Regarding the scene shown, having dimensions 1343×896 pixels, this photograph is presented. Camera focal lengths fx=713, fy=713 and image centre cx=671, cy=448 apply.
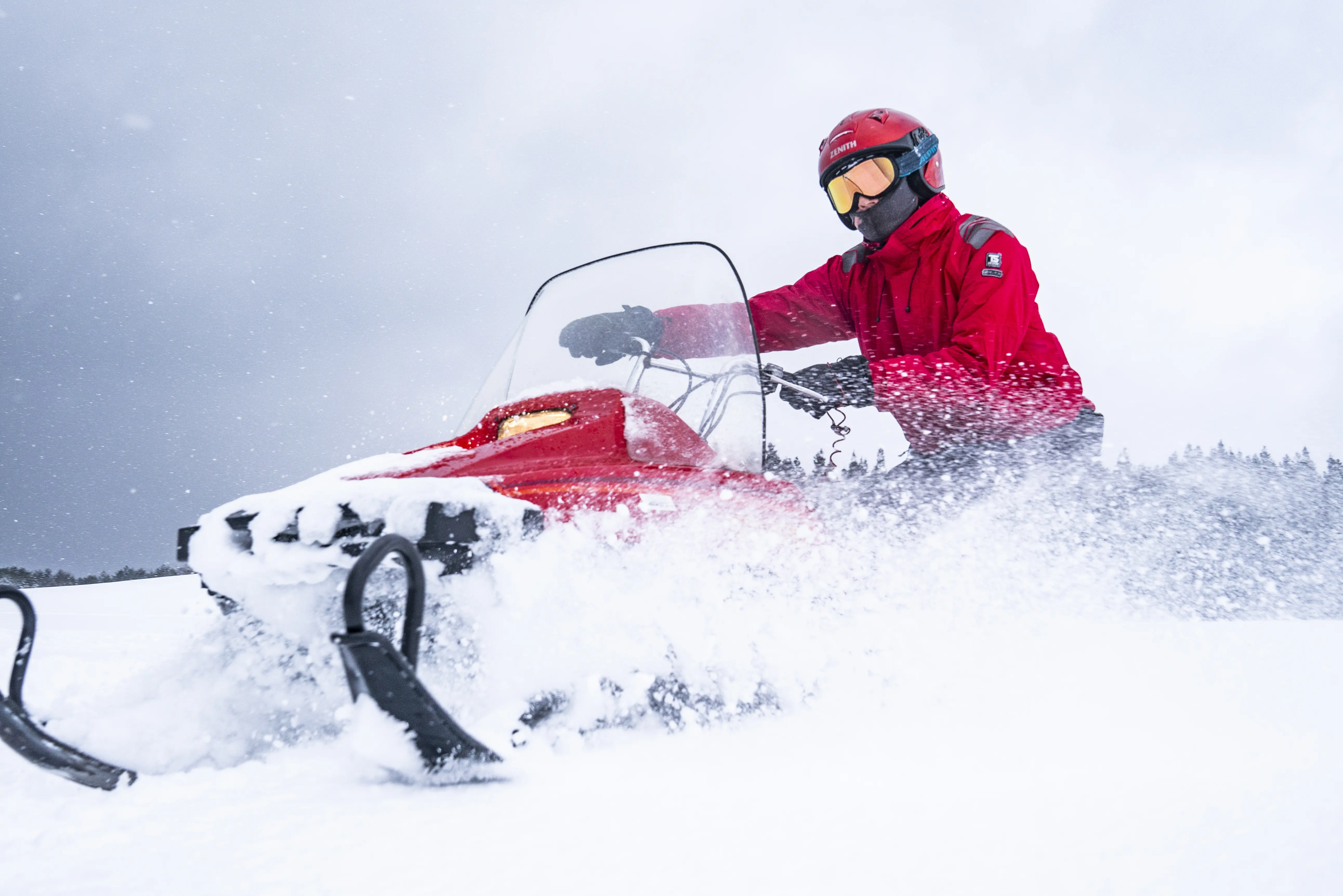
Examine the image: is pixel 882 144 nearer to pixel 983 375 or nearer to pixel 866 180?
pixel 866 180

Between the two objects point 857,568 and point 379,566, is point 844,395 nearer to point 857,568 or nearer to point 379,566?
point 857,568

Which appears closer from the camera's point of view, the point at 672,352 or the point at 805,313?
the point at 672,352

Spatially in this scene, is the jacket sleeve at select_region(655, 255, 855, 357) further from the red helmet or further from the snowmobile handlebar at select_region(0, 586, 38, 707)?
the snowmobile handlebar at select_region(0, 586, 38, 707)

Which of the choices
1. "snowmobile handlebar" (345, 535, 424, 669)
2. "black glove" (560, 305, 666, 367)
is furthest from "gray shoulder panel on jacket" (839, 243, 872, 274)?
"snowmobile handlebar" (345, 535, 424, 669)

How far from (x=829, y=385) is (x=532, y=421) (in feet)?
3.95

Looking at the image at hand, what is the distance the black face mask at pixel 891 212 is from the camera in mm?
3271

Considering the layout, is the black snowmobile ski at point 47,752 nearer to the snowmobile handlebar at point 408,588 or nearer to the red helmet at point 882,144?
the snowmobile handlebar at point 408,588

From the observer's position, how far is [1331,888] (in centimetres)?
94

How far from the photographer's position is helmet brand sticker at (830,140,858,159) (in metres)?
3.28

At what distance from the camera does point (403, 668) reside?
113cm

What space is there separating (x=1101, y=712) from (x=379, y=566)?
1882mm

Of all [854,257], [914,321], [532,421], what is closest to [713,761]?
[532,421]

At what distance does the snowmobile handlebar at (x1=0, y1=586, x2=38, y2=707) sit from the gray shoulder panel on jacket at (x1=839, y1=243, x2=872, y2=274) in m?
3.27

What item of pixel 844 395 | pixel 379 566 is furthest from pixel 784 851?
pixel 844 395
